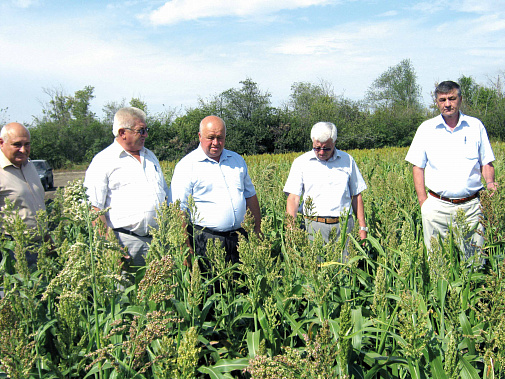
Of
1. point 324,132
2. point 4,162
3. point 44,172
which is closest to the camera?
point 4,162

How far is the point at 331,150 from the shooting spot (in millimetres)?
3541

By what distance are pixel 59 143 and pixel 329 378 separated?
38184 mm

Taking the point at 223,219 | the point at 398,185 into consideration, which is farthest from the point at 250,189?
the point at 398,185

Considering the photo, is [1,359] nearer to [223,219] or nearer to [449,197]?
[223,219]

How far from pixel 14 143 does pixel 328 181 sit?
2646mm

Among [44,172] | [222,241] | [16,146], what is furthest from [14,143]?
[44,172]

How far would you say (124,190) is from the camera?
10.5 ft

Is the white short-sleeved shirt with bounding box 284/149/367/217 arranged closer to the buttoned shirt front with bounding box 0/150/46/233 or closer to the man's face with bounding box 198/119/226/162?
the man's face with bounding box 198/119/226/162

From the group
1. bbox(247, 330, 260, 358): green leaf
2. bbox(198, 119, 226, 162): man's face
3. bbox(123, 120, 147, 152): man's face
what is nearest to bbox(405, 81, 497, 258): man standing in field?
bbox(198, 119, 226, 162): man's face

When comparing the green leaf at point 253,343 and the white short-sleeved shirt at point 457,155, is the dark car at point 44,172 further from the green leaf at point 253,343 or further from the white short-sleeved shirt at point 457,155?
the green leaf at point 253,343

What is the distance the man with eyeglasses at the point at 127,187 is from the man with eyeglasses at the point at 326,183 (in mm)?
1299

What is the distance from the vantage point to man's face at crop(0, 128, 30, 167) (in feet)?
10.1

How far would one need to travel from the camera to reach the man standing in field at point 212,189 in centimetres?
331

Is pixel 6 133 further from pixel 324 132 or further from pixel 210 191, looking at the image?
pixel 324 132
